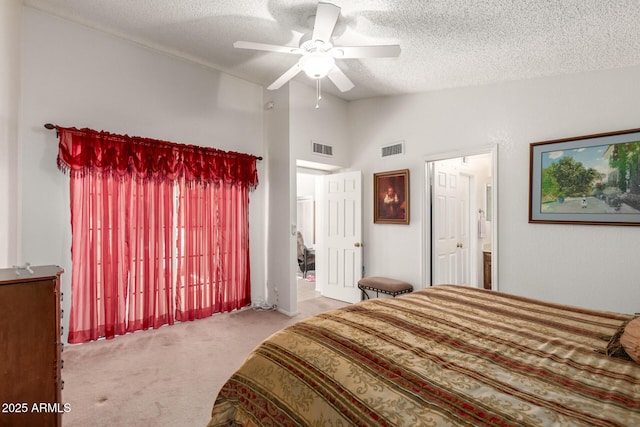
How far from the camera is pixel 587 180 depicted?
2.77m

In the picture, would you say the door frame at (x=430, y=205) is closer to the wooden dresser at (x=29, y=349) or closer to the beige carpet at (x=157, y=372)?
the beige carpet at (x=157, y=372)

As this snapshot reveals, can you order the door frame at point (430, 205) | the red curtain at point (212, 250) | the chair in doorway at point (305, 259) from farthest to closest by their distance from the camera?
the chair in doorway at point (305, 259) < the red curtain at point (212, 250) < the door frame at point (430, 205)

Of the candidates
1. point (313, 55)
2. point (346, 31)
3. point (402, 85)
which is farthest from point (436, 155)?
point (313, 55)

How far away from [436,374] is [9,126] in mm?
3393

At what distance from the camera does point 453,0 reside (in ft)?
7.04

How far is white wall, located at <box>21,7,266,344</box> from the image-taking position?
2.70 metres

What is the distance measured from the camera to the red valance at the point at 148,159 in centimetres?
282

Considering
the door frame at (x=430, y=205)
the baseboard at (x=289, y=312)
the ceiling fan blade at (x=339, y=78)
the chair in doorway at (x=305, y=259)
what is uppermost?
the ceiling fan blade at (x=339, y=78)

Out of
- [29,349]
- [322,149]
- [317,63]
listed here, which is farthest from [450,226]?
[29,349]

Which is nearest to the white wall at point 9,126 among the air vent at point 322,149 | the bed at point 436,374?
the bed at point 436,374

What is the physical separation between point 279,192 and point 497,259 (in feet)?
8.89

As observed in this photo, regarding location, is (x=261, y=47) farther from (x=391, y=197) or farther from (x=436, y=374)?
(x=391, y=197)

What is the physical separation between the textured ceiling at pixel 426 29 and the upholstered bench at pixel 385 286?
2464 mm

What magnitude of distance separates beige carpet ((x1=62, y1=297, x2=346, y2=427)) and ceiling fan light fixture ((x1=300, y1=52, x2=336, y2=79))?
2.50m
